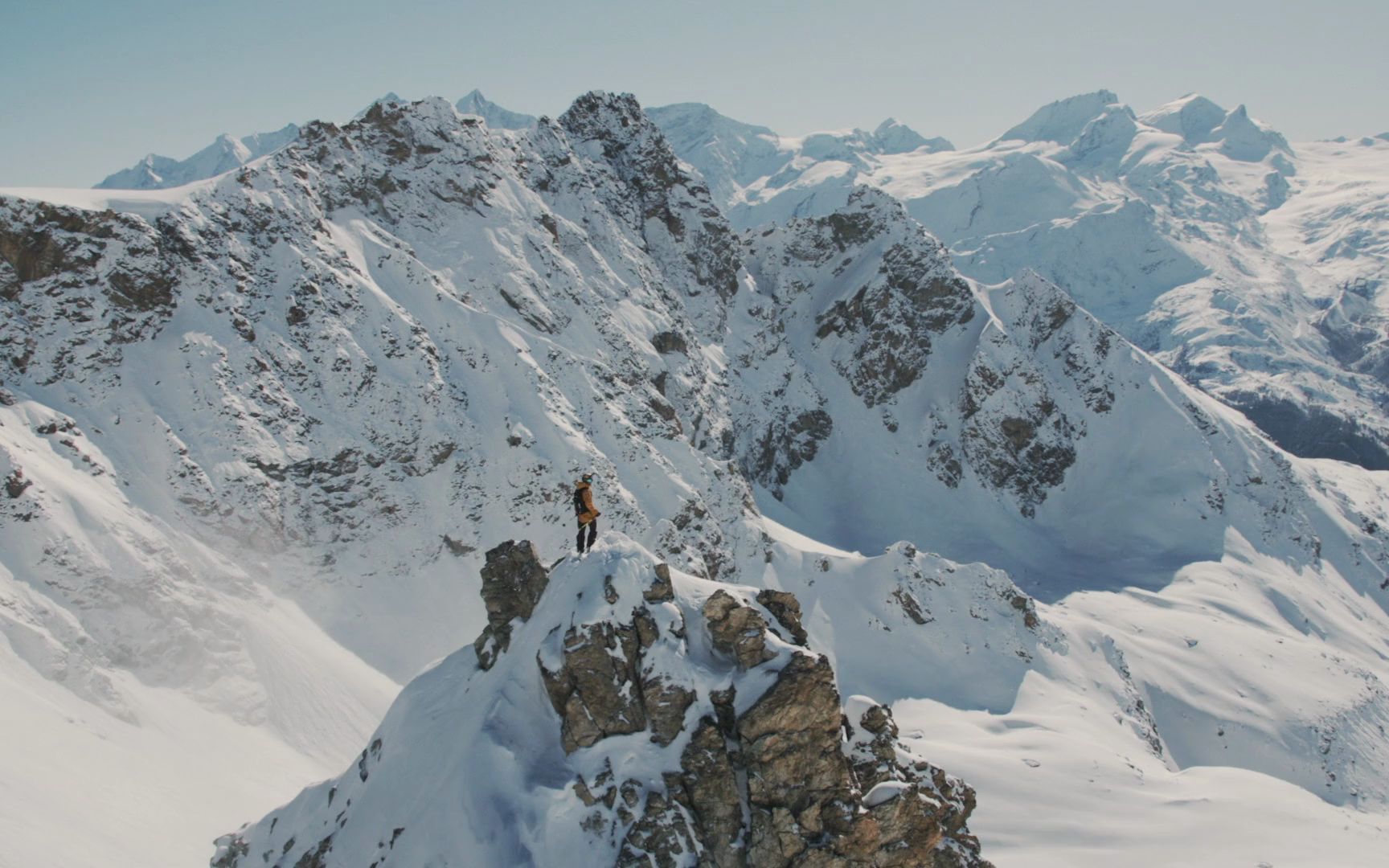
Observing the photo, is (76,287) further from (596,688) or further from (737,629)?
(737,629)

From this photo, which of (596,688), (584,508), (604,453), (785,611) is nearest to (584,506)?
(584,508)

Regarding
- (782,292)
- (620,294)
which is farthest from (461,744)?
(782,292)

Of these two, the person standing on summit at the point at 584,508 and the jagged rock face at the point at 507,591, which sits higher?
the person standing on summit at the point at 584,508

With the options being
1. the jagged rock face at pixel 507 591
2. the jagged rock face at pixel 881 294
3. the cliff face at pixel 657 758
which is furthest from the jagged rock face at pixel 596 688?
the jagged rock face at pixel 881 294

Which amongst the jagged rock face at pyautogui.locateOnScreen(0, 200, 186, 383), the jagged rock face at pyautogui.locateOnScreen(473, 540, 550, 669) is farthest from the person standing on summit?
the jagged rock face at pyautogui.locateOnScreen(0, 200, 186, 383)

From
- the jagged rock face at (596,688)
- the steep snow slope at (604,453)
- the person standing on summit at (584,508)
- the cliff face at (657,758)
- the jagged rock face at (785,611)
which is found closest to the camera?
the cliff face at (657,758)

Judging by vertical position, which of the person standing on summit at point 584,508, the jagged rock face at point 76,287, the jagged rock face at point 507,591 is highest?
the jagged rock face at point 76,287

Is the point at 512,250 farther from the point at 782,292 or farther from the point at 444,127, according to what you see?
the point at 782,292

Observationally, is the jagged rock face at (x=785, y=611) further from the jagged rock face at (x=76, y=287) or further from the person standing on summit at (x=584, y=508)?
the jagged rock face at (x=76, y=287)
